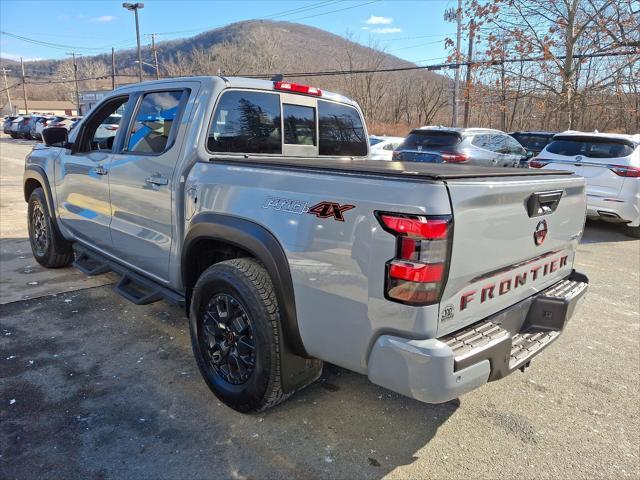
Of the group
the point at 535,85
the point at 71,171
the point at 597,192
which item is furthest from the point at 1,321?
the point at 535,85

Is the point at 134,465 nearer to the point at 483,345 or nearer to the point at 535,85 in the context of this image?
the point at 483,345

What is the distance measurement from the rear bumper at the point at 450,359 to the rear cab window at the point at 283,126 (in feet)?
6.25

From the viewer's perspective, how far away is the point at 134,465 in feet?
7.84

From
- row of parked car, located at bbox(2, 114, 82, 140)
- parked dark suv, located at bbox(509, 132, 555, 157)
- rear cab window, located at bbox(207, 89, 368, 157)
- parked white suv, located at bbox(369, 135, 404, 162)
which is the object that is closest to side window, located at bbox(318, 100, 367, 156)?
rear cab window, located at bbox(207, 89, 368, 157)

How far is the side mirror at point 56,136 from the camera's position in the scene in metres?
4.61

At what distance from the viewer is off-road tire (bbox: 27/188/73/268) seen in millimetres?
5223

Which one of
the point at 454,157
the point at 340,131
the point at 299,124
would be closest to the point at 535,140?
the point at 454,157

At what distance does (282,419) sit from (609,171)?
7.50 meters

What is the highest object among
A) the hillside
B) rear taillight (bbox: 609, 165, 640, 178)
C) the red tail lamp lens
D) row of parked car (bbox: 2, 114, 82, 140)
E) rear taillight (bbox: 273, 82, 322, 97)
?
the hillside

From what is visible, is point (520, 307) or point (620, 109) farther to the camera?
point (620, 109)

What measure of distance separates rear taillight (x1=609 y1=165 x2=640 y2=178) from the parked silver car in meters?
2.63

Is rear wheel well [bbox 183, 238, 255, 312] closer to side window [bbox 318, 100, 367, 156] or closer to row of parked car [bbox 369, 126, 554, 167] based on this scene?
side window [bbox 318, 100, 367, 156]

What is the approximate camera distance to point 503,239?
2314mm

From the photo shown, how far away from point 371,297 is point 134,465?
4.93 feet
